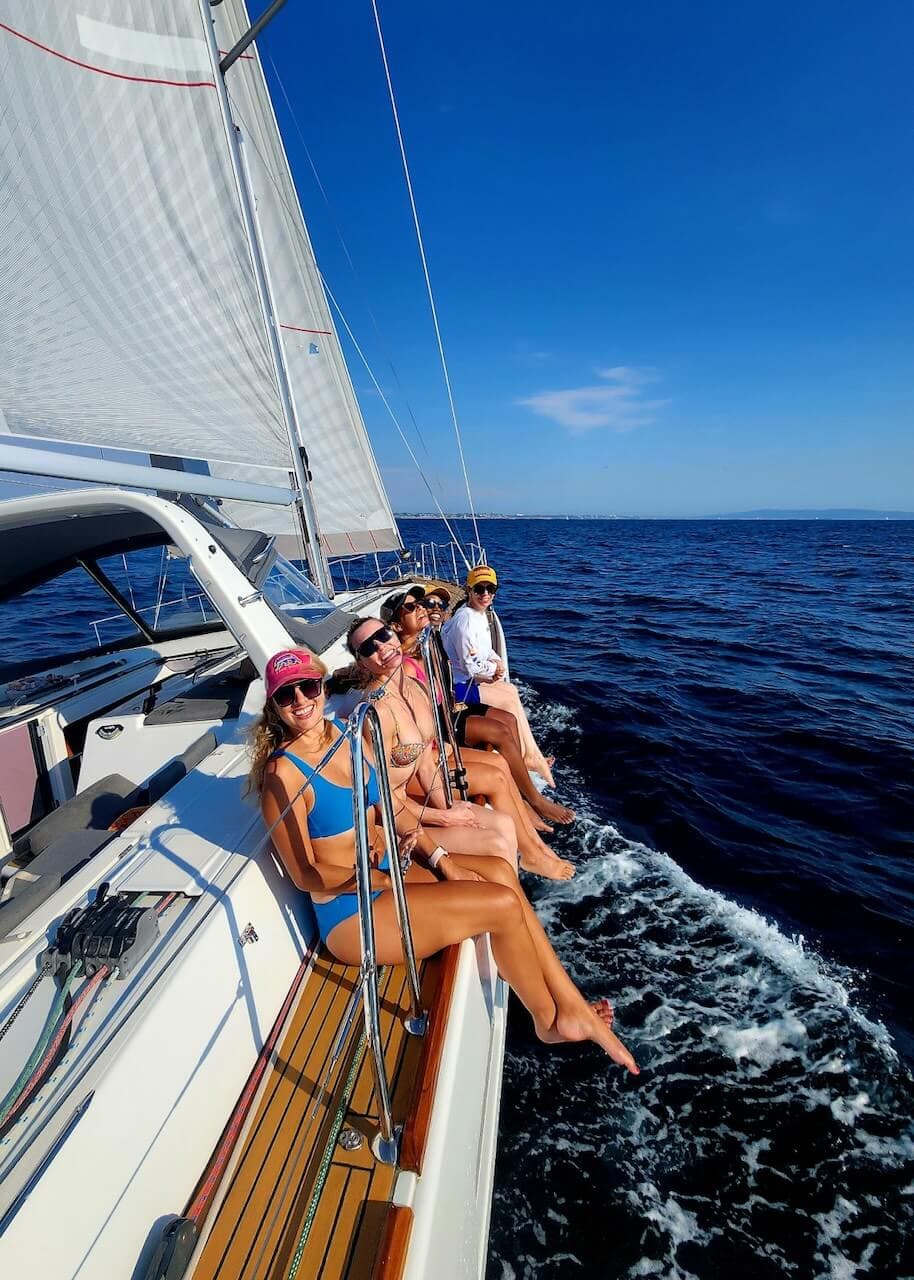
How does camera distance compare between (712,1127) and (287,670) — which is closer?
(287,670)

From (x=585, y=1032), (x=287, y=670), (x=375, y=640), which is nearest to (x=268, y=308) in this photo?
(x=375, y=640)

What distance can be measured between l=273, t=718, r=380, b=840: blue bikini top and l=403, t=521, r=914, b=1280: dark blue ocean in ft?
5.88

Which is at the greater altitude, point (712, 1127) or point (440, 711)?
point (440, 711)

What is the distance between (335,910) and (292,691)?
0.87 m

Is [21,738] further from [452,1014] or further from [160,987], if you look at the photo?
[452,1014]

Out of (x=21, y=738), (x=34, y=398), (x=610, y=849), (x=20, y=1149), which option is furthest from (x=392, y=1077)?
(x=34, y=398)

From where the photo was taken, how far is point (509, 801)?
396 centimetres

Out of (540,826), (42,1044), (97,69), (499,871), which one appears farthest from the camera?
(540,826)

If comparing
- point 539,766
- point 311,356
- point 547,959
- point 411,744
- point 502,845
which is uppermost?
point 311,356

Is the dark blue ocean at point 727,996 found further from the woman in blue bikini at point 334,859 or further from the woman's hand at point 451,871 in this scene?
the woman's hand at point 451,871

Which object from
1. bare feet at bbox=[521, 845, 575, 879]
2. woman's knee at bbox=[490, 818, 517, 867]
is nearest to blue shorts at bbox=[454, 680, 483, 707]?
bare feet at bbox=[521, 845, 575, 879]

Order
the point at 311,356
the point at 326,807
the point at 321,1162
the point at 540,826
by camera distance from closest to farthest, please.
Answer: the point at 321,1162 → the point at 326,807 → the point at 540,826 → the point at 311,356

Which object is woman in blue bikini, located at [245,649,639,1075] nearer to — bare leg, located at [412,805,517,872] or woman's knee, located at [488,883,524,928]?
woman's knee, located at [488,883,524,928]

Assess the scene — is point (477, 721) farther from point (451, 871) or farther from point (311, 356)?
point (311, 356)
